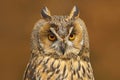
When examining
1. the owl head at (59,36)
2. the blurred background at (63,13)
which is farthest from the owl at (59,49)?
the blurred background at (63,13)

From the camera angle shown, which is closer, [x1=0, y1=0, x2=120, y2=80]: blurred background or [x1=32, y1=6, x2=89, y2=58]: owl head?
[x1=32, y1=6, x2=89, y2=58]: owl head

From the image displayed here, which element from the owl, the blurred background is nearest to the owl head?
the owl

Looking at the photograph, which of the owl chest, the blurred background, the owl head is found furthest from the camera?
the blurred background

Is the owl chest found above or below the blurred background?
below

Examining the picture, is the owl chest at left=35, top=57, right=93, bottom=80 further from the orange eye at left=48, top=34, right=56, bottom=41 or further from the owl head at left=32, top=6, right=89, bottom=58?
the orange eye at left=48, top=34, right=56, bottom=41

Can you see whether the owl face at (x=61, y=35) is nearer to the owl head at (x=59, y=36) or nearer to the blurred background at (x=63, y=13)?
the owl head at (x=59, y=36)

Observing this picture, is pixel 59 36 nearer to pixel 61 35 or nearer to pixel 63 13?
pixel 61 35

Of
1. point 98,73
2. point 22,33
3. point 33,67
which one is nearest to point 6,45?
point 22,33

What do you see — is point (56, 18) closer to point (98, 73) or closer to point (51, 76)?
point (51, 76)
